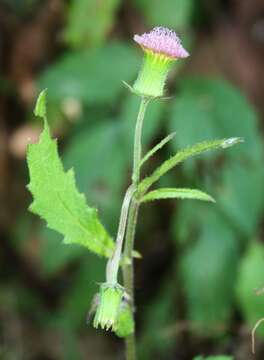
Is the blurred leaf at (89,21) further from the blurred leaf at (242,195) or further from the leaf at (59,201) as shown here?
the leaf at (59,201)

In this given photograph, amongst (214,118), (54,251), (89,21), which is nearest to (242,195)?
(214,118)

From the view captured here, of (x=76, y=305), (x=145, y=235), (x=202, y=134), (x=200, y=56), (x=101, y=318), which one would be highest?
(x=200, y=56)

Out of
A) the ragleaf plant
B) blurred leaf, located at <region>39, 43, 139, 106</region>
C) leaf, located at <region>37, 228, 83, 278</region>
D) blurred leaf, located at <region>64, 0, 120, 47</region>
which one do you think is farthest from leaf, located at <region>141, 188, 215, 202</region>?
blurred leaf, located at <region>64, 0, 120, 47</region>

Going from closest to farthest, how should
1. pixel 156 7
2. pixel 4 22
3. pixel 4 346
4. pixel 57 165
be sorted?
pixel 57 165 → pixel 4 346 → pixel 156 7 → pixel 4 22

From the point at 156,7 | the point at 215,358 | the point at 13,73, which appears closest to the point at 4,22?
the point at 13,73

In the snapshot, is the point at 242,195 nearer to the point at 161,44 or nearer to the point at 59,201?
the point at 59,201

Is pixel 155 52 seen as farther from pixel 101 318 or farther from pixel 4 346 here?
pixel 4 346
